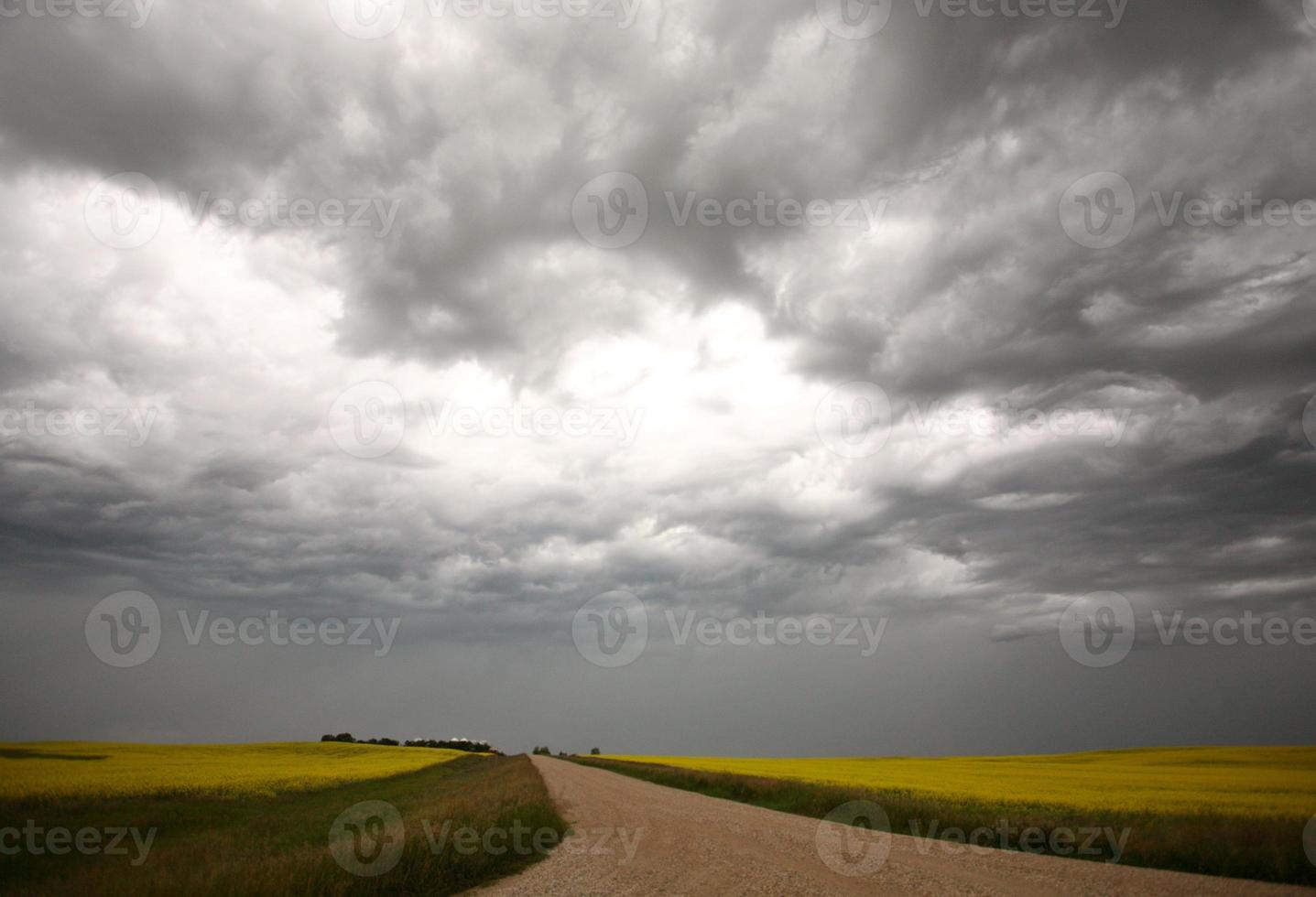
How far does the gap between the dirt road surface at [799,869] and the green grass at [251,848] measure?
106 cm

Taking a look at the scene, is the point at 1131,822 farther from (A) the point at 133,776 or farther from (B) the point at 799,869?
(A) the point at 133,776

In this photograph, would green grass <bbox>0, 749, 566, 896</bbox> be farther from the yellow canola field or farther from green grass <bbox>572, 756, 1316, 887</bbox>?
the yellow canola field

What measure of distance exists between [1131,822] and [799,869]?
10.9 m

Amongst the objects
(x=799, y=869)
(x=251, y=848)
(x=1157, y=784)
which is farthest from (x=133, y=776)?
(x=1157, y=784)

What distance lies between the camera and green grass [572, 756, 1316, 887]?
11.7 metres

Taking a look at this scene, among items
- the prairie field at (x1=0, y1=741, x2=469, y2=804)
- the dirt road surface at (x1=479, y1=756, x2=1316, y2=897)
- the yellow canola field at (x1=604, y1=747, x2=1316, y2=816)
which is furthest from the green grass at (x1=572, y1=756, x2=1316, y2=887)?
the prairie field at (x1=0, y1=741, x2=469, y2=804)

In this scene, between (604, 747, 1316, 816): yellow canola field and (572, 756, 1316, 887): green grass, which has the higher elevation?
(572, 756, 1316, 887): green grass

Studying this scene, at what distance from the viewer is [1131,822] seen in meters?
16.4

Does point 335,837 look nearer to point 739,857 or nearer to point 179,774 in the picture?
point 739,857

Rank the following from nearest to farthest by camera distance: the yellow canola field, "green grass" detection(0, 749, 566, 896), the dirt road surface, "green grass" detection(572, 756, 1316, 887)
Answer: "green grass" detection(0, 749, 566, 896) < the dirt road surface < "green grass" detection(572, 756, 1316, 887) < the yellow canola field

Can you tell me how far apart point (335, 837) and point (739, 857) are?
7621mm

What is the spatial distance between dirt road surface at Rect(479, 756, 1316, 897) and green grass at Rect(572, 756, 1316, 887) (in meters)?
1.10

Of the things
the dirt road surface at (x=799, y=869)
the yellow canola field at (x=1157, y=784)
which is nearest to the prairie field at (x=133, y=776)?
the dirt road surface at (x=799, y=869)

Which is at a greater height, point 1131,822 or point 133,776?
point 133,776
